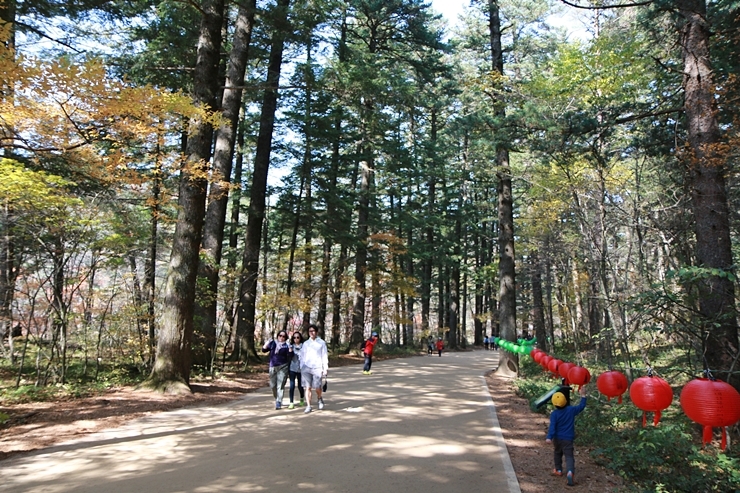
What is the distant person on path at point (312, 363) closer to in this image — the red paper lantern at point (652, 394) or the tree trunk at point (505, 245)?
the red paper lantern at point (652, 394)

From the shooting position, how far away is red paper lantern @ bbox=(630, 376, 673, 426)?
520 centimetres

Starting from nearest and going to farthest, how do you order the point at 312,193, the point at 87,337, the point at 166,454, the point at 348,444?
the point at 166,454 < the point at 348,444 < the point at 87,337 < the point at 312,193

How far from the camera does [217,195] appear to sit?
12258 millimetres

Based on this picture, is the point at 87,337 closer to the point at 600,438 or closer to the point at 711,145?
the point at 600,438

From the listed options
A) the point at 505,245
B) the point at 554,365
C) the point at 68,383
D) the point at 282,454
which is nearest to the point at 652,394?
the point at 282,454

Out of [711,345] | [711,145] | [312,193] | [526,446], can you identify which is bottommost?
[526,446]

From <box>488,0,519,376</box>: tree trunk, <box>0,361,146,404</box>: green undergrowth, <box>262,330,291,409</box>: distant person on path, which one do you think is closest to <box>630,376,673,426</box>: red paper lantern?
<box>262,330,291,409</box>: distant person on path

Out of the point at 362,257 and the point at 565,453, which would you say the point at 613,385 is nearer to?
the point at 565,453

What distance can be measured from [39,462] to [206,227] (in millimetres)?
9528

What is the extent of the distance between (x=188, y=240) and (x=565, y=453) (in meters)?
8.24

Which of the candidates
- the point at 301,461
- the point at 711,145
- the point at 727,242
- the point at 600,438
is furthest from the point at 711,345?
the point at 301,461

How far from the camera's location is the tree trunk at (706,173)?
731cm

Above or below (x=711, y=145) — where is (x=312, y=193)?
above

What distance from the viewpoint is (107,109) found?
6.95m
